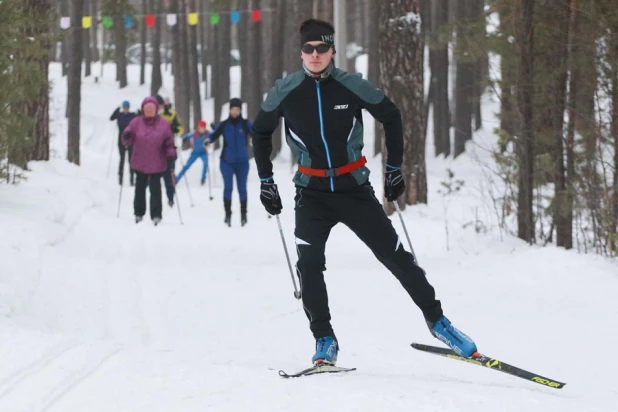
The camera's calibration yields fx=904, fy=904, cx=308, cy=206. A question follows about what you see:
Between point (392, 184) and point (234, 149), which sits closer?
point (392, 184)

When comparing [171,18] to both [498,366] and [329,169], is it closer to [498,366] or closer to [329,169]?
[329,169]

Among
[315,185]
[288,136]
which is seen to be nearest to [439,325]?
[315,185]

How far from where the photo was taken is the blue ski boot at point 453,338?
5270 mm

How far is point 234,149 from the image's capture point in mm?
14328

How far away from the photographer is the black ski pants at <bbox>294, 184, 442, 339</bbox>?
5367 mm

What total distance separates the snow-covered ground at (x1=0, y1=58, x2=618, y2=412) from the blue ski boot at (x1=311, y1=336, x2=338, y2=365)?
254mm

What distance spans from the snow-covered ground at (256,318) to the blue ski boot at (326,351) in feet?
0.83

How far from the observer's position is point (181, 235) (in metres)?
13.2

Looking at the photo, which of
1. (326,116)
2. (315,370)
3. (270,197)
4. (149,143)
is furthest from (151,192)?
(315,370)

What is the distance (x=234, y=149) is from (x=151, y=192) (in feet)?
4.83

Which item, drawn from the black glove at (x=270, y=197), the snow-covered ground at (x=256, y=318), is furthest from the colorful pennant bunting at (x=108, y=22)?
the black glove at (x=270, y=197)

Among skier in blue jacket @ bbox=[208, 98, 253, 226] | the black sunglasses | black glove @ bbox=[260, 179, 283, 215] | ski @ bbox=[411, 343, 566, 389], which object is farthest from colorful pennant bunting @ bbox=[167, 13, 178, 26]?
ski @ bbox=[411, 343, 566, 389]

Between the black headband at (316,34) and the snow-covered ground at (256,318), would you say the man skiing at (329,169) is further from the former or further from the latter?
the snow-covered ground at (256,318)

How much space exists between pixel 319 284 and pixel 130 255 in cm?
609
